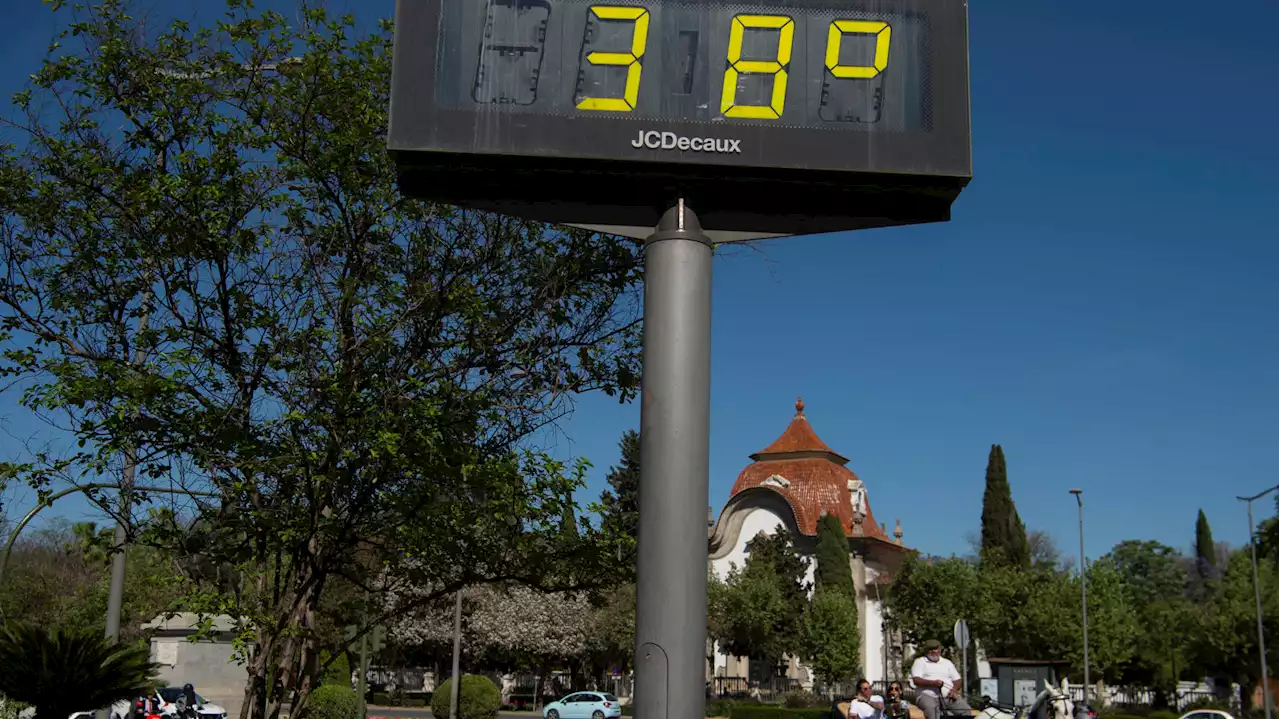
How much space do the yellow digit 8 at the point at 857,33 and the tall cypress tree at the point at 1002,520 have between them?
64.5m

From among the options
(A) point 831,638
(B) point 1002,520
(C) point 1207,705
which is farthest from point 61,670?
(B) point 1002,520

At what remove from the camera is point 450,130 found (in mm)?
7746

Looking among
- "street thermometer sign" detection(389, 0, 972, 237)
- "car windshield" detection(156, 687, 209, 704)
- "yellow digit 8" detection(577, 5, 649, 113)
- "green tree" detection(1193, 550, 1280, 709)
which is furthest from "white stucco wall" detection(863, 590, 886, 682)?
"yellow digit 8" detection(577, 5, 649, 113)

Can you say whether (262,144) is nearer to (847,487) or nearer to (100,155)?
(100,155)

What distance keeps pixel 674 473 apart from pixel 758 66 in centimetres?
281

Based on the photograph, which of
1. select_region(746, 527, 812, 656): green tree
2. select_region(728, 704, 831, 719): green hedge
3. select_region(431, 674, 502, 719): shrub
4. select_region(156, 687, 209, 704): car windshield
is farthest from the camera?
select_region(746, 527, 812, 656): green tree

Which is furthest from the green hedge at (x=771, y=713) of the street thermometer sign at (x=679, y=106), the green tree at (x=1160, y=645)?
the street thermometer sign at (x=679, y=106)

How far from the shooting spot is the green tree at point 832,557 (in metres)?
62.0

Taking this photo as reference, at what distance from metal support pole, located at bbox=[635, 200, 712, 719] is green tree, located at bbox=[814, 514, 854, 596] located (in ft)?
181

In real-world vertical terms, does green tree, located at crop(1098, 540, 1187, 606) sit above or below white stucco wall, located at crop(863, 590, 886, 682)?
above

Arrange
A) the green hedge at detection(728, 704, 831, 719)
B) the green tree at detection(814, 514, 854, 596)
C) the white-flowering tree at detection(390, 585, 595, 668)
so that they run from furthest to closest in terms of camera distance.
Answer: the green tree at detection(814, 514, 854, 596)
the white-flowering tree at detection(390, 585, 595, 668)
the green hedge at detection(728, 704, 831, 719)

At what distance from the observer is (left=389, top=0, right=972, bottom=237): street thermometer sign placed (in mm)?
7781

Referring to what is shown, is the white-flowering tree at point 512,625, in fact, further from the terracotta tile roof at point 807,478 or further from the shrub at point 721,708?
the terracotta tile roof at point 807,478

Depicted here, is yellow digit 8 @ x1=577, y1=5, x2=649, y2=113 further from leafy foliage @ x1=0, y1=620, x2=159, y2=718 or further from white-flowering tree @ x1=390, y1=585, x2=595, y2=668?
white-flowering tree @ x1=390, y1=585, x2=595, y2=668
